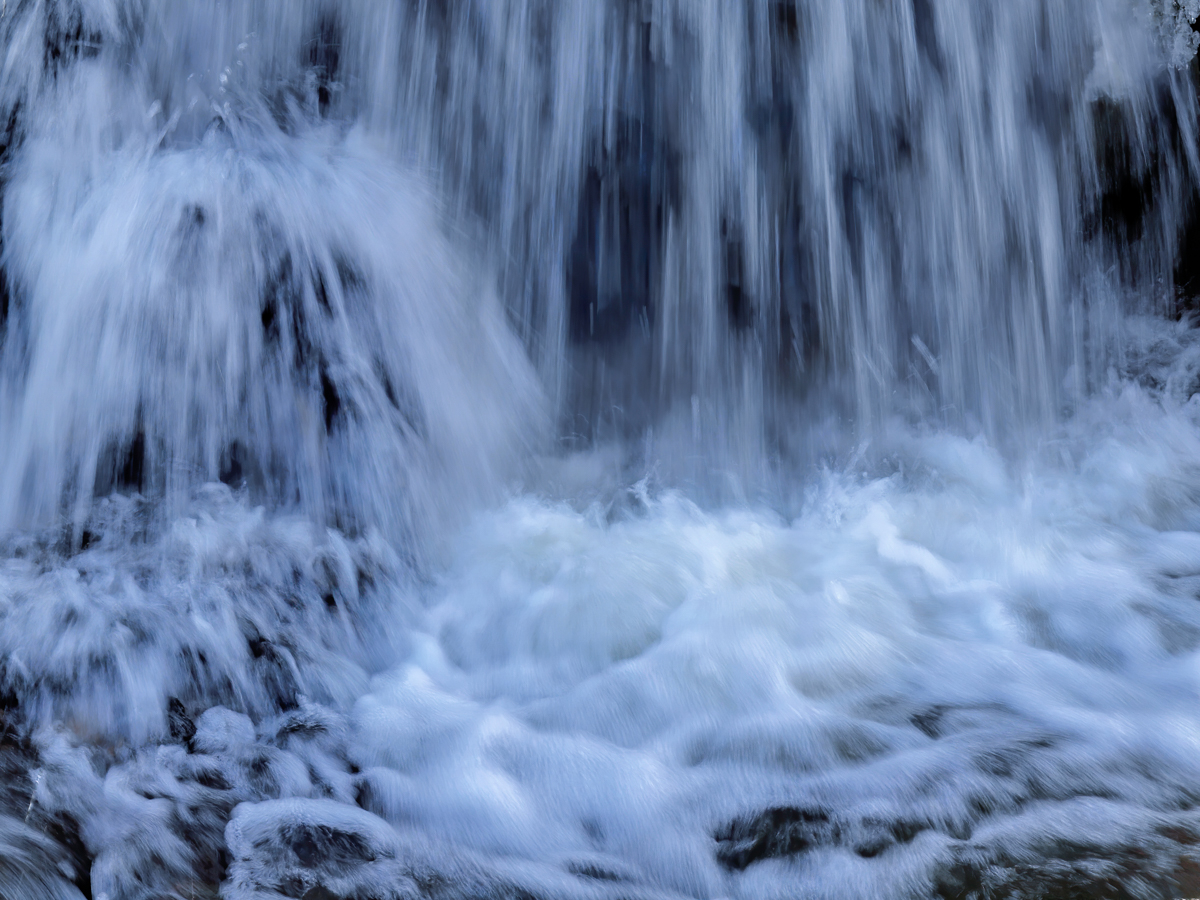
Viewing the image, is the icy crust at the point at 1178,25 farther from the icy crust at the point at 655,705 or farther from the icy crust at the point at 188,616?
the icy crust at the point at 188,616

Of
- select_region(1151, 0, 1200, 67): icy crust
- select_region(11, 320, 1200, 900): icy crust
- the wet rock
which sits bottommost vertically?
the wet rock

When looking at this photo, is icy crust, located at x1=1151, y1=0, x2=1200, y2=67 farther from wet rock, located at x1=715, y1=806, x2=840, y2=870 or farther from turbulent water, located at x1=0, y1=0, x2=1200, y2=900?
wet rock, located at x1=715, y1=806, x2=840, y2=870

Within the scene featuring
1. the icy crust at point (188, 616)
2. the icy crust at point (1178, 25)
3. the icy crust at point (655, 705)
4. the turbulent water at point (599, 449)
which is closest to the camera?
the icy crust at point (655, 705)

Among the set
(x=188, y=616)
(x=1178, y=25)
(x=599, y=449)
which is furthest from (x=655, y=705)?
(x=1178, y=25)

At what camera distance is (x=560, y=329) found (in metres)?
4.77

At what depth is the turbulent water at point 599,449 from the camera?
2.21m

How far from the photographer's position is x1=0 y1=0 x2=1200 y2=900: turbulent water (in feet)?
7.25

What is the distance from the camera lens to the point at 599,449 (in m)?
4.71

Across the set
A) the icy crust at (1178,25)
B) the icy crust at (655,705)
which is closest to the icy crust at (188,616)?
the icy crust at (655,705)

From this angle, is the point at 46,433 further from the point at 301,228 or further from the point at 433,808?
the point at 433,808

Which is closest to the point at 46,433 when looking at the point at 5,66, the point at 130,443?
the point at 130,443

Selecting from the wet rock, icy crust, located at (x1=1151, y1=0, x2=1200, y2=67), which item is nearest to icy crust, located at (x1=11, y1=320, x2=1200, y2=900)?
the wet rock

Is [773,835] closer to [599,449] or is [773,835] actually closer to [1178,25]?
[599,449]

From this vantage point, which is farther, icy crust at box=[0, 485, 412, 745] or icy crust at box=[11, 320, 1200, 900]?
icy crust at box=[0, 485, 412, 745]
